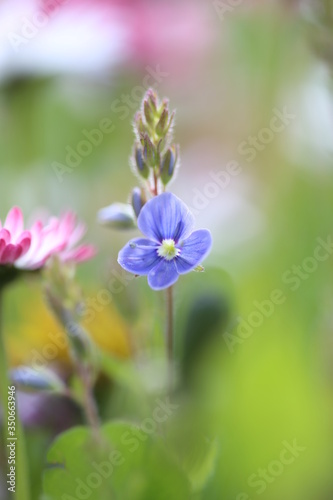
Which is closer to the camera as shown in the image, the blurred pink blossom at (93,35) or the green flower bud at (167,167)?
the green flower bud at (167,167)

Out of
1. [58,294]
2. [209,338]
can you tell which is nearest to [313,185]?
[209,338]

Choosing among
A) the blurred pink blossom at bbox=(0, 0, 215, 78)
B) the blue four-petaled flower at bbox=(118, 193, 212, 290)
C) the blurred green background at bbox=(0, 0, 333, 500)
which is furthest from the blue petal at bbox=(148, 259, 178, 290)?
the blurred pink blossom at bbox=(0, 0, 215, 78)

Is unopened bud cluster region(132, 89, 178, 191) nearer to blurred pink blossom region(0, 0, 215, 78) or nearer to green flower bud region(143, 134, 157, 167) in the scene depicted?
green flower bud region(143, 134, 157, 167)

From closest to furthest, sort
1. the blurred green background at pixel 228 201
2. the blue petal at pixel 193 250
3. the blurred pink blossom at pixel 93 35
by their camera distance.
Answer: the blue petal at pixel 193 250, the blurred green background at pixel 228 201, the blurred pink blossom at pixel 93 35

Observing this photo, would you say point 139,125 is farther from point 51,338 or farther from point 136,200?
point 51,338

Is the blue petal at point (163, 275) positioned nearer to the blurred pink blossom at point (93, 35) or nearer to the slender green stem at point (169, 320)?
the slender green stem at point (169, 320)

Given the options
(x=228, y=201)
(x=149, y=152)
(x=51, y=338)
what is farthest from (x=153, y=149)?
(x=228, y=201)

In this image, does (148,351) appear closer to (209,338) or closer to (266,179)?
(209,338)

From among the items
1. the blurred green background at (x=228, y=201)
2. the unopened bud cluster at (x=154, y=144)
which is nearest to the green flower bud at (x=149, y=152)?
the unopened bud cluster at (x=154, y=144)
